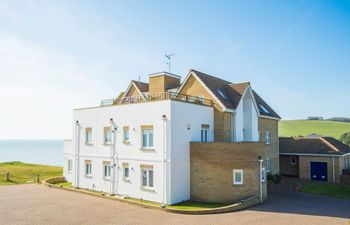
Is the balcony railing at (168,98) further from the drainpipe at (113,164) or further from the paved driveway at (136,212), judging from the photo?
the paved driveway at (136,212)

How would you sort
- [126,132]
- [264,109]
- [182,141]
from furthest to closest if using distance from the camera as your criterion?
[264,109]
[126,132]
[182,141]

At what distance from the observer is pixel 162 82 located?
29062 mm

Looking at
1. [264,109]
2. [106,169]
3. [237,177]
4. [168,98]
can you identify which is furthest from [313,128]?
[106,169]

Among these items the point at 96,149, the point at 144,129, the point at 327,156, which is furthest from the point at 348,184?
the point at 96,149

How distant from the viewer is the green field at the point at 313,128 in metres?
81.8

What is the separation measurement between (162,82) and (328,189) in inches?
744

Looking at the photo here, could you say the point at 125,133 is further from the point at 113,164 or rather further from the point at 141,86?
the point at 141,86

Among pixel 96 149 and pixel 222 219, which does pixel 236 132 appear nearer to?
pixel 222 219

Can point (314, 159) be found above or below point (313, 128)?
below

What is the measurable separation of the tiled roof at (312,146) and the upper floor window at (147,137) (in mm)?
19898

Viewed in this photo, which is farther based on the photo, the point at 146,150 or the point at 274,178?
the point at 274,178

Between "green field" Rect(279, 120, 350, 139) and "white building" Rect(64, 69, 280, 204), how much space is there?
62.1m

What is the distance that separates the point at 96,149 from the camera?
2608 centimetres

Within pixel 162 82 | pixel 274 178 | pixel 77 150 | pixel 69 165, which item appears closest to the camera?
pixel 77 150
